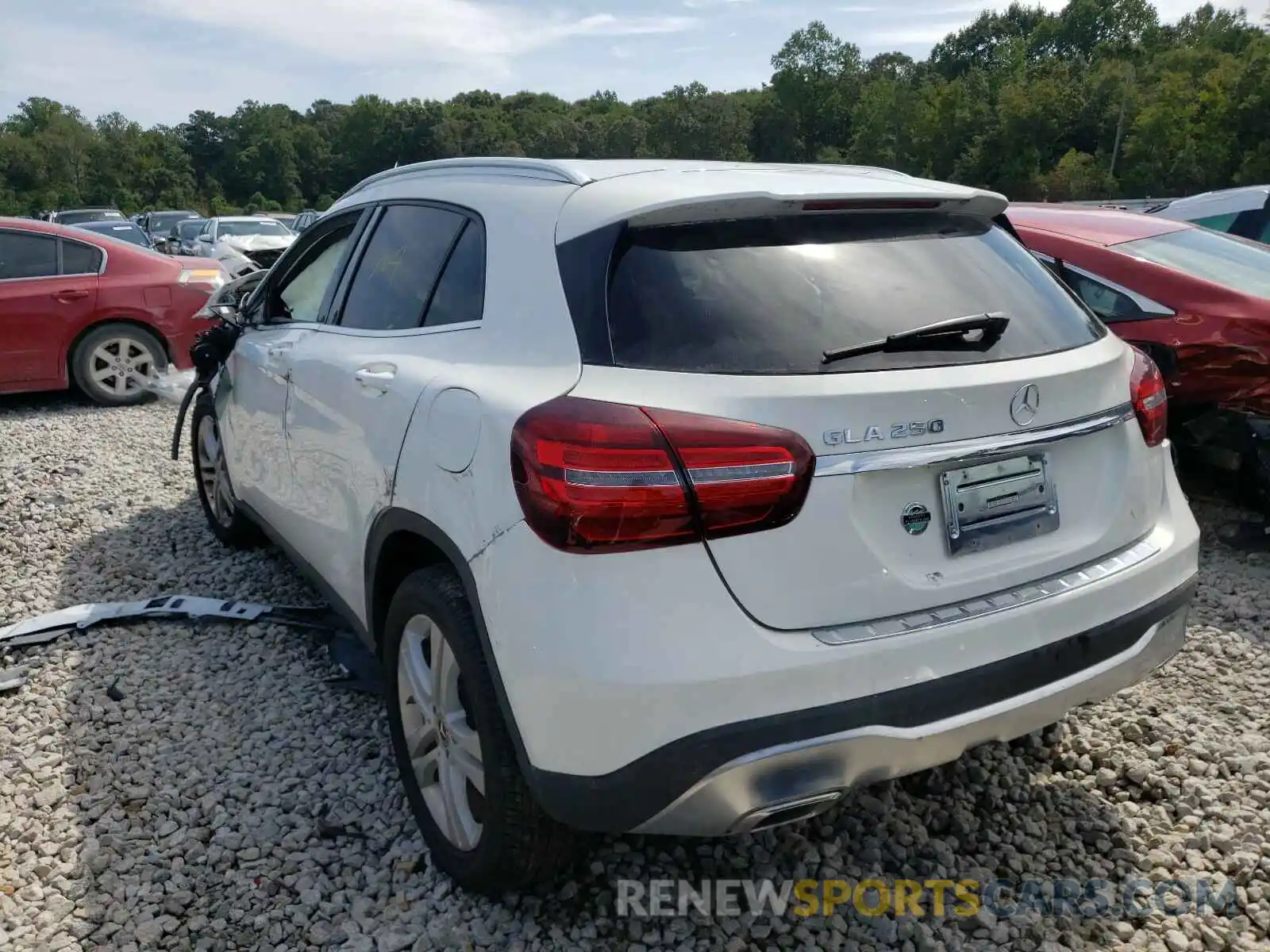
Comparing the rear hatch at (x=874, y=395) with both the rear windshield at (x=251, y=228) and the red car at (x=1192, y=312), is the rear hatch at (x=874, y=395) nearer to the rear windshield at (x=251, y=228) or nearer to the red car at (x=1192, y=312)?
the red car at (x=1192, y=312)

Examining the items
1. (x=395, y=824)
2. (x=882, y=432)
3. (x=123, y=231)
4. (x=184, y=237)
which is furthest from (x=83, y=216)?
(x=882, y=432)

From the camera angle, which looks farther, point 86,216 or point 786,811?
point 86,216

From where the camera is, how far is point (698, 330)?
2.11 metres

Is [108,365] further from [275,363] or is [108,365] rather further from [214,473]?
[275,363]

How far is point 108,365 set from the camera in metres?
8.43

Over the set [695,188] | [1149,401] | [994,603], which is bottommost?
[994,603]

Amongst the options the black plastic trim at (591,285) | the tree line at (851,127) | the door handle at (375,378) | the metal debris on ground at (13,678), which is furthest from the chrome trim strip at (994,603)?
the tree line at (851,127)

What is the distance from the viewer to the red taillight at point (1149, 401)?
254cm

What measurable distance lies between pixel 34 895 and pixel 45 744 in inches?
33.1

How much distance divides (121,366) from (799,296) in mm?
7916

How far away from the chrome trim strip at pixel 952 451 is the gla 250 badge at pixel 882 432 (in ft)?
0.08

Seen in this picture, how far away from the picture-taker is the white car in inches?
75.5

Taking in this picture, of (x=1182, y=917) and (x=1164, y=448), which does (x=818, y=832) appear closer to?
(x=1182, y=917)

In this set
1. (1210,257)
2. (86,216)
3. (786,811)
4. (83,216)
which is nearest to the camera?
(786,811)
